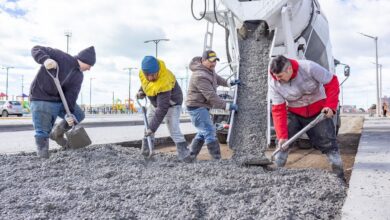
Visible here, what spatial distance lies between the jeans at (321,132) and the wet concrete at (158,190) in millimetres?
296

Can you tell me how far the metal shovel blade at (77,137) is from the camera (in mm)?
5238

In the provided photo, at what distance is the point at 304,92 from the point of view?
434cm

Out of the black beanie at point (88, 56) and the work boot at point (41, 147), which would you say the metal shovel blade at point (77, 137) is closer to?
the work boot at point (41, 147)

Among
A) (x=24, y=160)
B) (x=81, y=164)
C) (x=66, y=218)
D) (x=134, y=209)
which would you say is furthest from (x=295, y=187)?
(x=24, y=160)

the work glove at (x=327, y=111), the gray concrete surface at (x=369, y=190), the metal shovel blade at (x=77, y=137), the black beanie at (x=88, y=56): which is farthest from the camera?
the black beanie at (x=88, y=56)

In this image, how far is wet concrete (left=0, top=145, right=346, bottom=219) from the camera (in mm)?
2891

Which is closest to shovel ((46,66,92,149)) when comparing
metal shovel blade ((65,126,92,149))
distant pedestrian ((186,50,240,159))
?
metal shovel blade ((65,126,92,149))

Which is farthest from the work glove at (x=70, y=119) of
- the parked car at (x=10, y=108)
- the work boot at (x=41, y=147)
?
the parked car at (x=10, y=108)

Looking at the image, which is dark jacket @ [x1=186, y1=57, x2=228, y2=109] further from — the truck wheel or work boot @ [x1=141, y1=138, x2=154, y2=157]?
the truck wheel

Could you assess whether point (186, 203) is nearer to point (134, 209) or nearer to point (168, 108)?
point (134, 209)

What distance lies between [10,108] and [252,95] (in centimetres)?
2525

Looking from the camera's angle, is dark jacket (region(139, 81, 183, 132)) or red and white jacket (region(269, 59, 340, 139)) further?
dark jacket (region(139, 81, 183, 132))

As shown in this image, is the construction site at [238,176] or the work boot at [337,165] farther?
the work boot at [337,165]

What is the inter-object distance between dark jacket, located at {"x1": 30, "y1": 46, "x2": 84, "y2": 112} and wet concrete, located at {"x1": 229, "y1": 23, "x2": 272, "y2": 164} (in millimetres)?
2343
